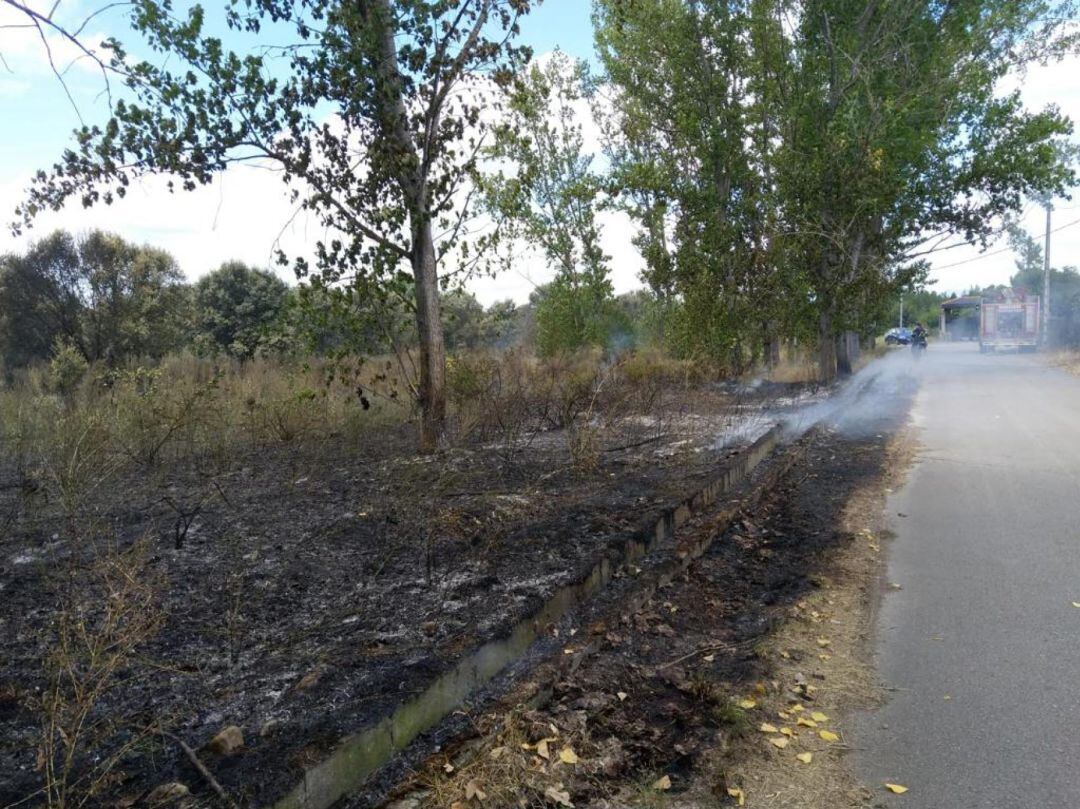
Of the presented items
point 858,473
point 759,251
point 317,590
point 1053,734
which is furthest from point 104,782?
point 759,251

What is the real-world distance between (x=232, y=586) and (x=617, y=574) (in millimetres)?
2313

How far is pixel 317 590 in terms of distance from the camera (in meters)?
4.72

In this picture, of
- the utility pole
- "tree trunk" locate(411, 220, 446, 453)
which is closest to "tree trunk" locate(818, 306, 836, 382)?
"tree trunk" locate(411, 220, 446, 453)

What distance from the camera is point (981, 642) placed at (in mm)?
4434

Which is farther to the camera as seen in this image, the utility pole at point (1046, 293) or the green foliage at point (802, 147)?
the utility pole at point (1046, 293)

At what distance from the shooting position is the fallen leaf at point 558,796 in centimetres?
299

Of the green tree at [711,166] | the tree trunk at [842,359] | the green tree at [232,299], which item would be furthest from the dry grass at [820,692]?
the green tree at [232,299]

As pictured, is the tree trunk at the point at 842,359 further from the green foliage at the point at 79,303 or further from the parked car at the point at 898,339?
the parked car at the point at 898,339

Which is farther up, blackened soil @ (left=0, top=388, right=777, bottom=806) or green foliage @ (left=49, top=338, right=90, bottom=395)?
green foliage @ (left=49, top=338, right=90, bottom=395)

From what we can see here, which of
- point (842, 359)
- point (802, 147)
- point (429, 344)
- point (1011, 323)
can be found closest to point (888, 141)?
point (802, 147)

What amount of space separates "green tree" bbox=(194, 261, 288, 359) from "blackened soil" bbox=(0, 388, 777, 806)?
56.5 feet

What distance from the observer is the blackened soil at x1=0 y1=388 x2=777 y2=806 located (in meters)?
3.21

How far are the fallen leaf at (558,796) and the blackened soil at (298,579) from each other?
696 millimetres

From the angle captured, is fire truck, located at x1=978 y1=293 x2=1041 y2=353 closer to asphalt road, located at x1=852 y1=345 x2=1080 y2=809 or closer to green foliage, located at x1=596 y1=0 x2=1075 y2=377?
green foliage, located at x1=596 y1=0 x2=1075 y2=377
